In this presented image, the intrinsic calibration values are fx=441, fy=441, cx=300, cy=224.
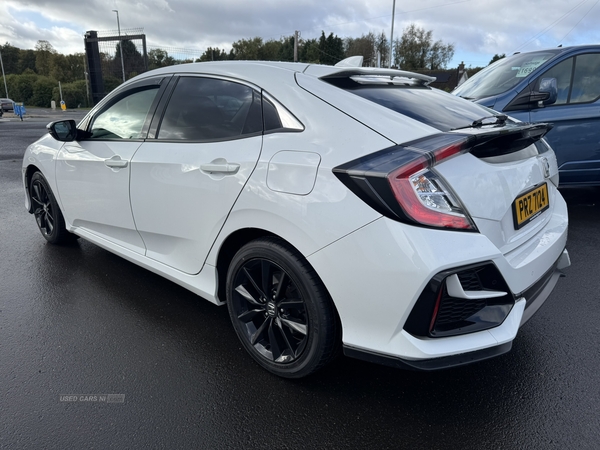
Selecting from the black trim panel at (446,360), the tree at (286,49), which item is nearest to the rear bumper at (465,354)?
the black trim panel at (446,360)

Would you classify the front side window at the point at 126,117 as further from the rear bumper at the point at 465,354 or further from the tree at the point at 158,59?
the tree at the point at 158,59

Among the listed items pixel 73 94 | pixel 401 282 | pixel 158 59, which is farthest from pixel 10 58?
pixel 401 282

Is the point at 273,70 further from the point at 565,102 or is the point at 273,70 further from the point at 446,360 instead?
the point at 565,102

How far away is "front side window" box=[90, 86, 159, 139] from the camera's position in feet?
10.0

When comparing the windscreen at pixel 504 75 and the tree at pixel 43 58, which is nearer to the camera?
the windscreen at pixel 504 75

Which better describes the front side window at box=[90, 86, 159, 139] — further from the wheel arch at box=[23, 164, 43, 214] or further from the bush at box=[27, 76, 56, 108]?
the bush at box=[27, 76, 56, 108]

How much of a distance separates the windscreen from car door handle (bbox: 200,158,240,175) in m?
3.73

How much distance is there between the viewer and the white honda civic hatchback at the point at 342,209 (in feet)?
5.85

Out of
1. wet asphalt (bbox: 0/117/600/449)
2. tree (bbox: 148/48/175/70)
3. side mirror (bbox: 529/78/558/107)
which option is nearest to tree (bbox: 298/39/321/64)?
tree (bbox: 148/48/175/70)

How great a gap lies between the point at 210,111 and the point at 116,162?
888 mm

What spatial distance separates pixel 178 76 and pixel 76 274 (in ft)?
6.30

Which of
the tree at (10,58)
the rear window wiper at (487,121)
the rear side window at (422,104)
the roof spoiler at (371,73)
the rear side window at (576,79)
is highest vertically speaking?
the tree at (10,58)

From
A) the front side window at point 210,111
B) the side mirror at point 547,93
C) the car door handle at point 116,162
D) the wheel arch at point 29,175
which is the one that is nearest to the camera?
the front side window at point 210,111

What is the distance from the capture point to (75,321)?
116 inches
